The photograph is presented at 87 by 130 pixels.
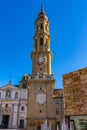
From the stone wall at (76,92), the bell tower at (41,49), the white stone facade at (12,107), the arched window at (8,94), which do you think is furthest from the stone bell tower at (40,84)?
the stone wall at (76,92)

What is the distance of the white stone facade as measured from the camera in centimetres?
4281

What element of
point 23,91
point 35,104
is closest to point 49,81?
point 35,104

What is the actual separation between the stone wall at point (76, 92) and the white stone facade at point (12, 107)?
34.5 m

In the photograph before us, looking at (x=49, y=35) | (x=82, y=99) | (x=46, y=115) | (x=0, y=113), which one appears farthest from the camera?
(x=49, y=35)

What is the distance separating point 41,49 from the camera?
149ft

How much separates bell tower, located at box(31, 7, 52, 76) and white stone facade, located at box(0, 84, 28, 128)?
7711 millimetres

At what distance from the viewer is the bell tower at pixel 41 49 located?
43250 mm

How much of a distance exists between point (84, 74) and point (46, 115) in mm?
30583

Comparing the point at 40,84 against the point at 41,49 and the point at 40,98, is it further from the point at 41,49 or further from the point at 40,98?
the point at 41,49

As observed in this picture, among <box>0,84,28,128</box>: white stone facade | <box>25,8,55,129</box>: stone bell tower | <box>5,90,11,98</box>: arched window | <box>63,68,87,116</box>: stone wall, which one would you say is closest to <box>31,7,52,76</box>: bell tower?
<box>25,8,55,129</box>: stone bell tower

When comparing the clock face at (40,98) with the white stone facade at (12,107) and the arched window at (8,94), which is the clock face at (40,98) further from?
the arched window at (8,94)

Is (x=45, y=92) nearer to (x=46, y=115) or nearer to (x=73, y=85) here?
(x=46, y=115)

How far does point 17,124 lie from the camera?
42.4 metres

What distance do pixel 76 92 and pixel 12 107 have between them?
36.8m
